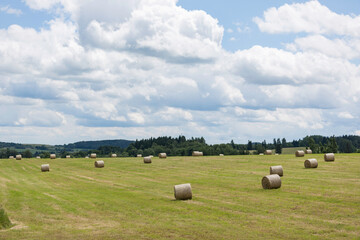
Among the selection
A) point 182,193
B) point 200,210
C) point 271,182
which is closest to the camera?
point 200,210

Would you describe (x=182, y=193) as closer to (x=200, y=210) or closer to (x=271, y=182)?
(x=200, y=210)

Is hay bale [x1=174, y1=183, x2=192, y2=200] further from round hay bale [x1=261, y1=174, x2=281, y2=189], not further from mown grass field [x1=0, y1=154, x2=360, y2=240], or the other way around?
round hay bale [x1=261, y1=174, x2=281, y2=189]

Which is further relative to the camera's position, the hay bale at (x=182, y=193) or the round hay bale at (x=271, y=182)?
the round hay bale at (x=271, y=182)

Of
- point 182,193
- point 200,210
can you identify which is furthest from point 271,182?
point 200,210

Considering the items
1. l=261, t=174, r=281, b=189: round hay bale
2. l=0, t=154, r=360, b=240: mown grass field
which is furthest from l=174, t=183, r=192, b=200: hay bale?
l=261, t=174, r=281, b=189: round hay bale

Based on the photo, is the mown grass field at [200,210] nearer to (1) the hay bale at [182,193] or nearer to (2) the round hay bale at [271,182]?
(1) the hay bale at [182,193]

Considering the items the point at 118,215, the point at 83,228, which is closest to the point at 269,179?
the point at 118,215

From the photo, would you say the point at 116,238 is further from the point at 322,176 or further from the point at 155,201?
the point at 322,176

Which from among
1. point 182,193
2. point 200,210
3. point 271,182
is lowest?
point 200,210

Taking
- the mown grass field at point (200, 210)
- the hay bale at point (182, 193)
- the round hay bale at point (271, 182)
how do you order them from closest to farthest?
the mown grass field at point (200, 210), the hay bale at point (182, 193), the round hay bale at point (271, 182)

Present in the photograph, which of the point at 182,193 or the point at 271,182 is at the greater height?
the point at 271,182

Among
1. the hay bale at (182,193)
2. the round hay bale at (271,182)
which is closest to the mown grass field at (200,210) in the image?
the hay bale at (182,193)

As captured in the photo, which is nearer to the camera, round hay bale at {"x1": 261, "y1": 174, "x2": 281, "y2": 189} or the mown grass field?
the mown grass field

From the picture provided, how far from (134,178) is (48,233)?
2683 centimetres
